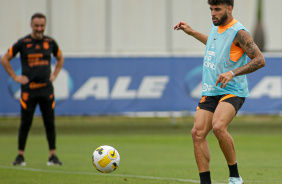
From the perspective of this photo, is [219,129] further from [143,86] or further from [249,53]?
[143,86]

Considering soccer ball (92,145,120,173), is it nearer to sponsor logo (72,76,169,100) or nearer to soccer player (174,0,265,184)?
soccer player (174,0,265,184)

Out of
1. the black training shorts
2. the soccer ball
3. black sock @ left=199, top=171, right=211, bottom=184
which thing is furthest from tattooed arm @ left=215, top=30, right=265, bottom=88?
the soccer ball

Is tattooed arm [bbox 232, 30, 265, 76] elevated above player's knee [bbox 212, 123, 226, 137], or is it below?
above

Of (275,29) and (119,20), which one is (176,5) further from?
(275,29)

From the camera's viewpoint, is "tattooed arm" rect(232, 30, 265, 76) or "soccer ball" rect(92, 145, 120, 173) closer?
"tattooed arm" rect(232, 30, 265, 76)

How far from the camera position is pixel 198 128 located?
8594mm

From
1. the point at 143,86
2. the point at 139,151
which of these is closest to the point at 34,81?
the point at 139,151

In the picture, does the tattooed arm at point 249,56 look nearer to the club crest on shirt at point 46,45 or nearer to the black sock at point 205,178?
the black sock at point 205,178

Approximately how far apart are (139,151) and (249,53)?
723cm

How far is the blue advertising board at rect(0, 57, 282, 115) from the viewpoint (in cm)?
1967

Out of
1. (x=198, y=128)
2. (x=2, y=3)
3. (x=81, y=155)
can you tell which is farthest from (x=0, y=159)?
(x=2, y=3)

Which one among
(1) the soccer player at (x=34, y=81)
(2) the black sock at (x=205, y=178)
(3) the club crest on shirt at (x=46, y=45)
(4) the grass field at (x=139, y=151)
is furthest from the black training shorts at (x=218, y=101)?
(3) the club crest on shirt at (x=46, y=45)

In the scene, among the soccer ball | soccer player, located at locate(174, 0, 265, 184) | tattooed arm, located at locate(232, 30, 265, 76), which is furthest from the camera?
the soccer ball

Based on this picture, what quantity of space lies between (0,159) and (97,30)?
18230 mm
